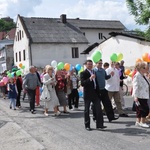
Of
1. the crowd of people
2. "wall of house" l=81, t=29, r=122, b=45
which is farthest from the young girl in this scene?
"wall of house" l=81, t=29, r=122, b=45

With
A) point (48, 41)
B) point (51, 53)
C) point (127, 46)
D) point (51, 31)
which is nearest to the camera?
point (127, 46)

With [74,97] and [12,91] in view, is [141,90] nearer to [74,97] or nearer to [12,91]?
[74,97]

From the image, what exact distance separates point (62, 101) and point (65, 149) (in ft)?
15.6

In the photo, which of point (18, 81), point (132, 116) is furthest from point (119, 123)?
point (18, 81)

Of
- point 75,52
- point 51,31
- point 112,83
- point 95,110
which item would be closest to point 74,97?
point 112,83

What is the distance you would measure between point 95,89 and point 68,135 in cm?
136

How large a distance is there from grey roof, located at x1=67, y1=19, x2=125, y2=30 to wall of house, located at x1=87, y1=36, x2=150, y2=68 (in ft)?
83.7

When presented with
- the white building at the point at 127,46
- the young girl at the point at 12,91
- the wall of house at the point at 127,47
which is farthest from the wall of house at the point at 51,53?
the young girl at the point at 12,91

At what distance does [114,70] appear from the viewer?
9344 millimetres

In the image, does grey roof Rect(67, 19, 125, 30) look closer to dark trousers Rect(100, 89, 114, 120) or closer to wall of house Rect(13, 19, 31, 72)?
wall of house Rect(13, 19, 31, 72)

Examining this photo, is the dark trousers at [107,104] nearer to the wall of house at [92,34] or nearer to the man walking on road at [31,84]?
the man walking on road at [31,84]

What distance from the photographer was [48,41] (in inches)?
1580

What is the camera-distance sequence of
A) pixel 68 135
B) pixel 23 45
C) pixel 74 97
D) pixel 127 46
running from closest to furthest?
pixel 68 135
pixel 74 97
pixel 127 46
pixel 23 45

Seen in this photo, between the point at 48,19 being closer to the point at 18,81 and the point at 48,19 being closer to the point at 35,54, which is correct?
the point at 35,54
